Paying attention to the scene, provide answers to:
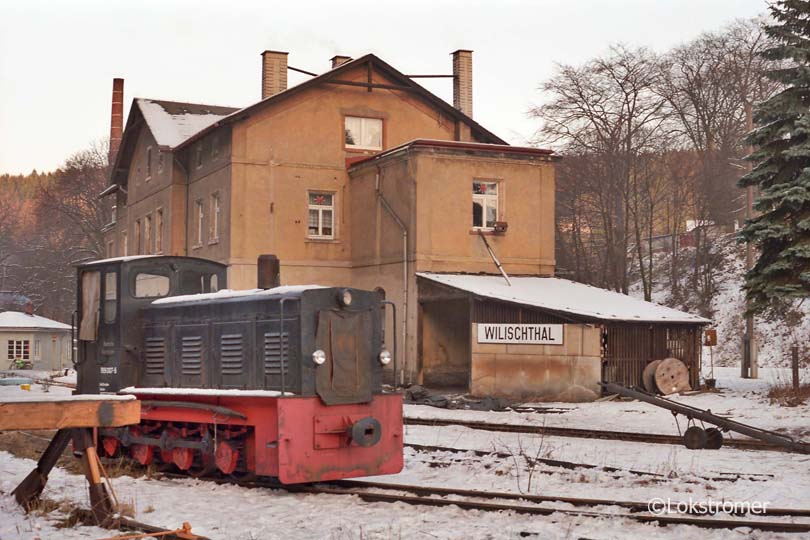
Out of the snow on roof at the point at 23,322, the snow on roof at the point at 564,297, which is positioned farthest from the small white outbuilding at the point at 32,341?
the snow on roof at the point at 564,297

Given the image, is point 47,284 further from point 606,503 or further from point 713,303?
point 606,503

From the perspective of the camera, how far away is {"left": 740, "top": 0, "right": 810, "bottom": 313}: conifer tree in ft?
62.8

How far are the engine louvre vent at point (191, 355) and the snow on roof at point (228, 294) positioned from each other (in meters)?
0.46

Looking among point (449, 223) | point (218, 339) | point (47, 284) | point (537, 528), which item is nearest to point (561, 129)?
point (449, 223)

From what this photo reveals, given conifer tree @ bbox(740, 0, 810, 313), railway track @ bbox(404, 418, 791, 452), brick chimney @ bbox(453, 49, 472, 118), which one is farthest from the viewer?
brick chimney @ bbox(453, 49, 472, 118)

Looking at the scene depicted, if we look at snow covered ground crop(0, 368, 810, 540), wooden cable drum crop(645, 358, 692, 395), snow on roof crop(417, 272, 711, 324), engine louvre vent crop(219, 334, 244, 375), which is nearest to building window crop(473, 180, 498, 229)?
snow on roof crop(417, 272, 711, 324)

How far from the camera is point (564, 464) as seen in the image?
11.6 metres

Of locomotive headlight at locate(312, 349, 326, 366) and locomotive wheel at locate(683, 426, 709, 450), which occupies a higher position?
locomotive headlight at locate(312, 349, 326, 366)

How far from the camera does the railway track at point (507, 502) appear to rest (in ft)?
26.5

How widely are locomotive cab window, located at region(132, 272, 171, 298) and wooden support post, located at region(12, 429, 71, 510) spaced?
3666 mm

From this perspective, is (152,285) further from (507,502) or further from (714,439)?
(714,439)

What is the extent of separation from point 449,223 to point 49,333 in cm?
2838

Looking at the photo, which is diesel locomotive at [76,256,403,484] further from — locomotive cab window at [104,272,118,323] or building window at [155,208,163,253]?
building window at [155,208,163,253]

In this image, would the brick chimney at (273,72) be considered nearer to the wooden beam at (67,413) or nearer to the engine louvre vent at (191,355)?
the engine louvre vent at (191,355)
